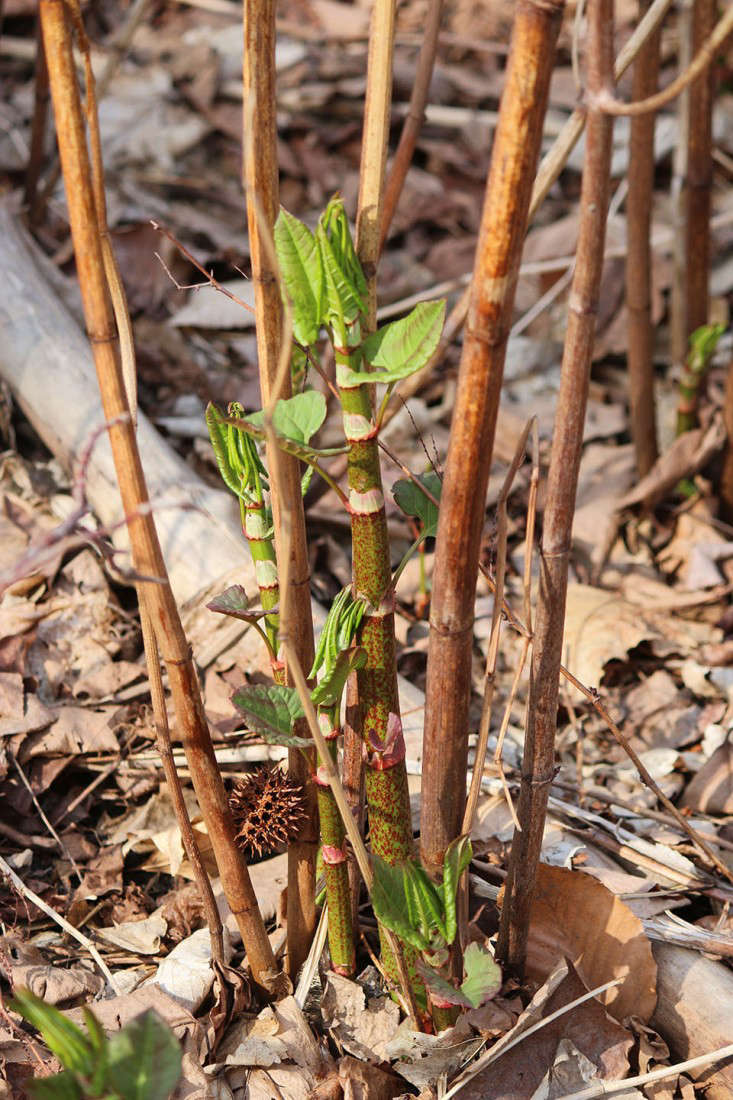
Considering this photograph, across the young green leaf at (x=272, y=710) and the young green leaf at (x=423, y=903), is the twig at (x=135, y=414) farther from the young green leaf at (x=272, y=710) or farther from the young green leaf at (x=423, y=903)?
the young green leaf at (x=423, y=903)

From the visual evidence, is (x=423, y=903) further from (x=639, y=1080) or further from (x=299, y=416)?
(x=299, y=416)

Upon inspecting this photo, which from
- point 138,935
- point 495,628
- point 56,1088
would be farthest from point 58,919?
point 495,628

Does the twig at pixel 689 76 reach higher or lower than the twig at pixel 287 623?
higher

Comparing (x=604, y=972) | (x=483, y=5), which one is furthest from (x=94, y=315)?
(x=483, y=5)

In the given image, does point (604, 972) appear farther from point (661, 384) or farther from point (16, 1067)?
point (661, 384)

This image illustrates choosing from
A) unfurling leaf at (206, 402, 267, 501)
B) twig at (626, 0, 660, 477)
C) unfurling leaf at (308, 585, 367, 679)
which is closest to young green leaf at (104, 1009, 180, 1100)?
unfurling leaf at (308, 585, 367, 679)

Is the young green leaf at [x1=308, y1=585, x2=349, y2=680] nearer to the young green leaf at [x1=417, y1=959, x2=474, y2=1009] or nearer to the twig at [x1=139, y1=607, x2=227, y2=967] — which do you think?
the twig at [x1=139, y1=607, x2=227, y2=967]

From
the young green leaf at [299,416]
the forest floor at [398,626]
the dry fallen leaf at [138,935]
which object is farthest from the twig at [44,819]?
the young green leaf at [299,416]
